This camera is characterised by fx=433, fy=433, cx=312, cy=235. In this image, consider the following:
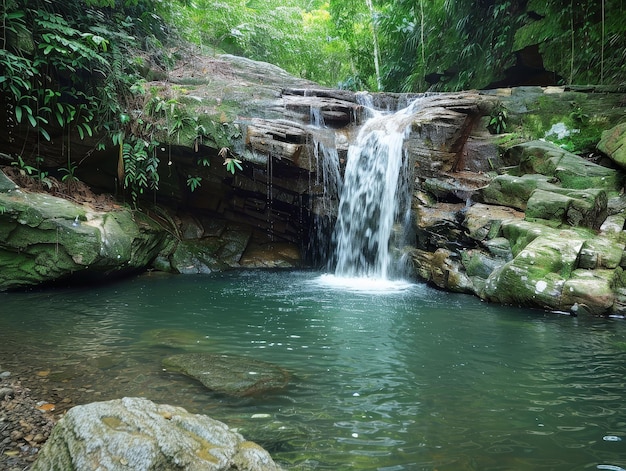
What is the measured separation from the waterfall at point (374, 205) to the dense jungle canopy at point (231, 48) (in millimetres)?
3217

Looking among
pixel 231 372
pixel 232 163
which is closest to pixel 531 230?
pixel 231 372

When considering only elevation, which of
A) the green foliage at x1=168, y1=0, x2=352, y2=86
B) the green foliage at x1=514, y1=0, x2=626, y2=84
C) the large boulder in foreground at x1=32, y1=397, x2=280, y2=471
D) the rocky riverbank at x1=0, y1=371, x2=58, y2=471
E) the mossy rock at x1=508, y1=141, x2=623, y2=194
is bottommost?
the rocky riverbank at x1=0, y1=371, x2=58, y2=471

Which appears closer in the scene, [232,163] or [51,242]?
[51,242]

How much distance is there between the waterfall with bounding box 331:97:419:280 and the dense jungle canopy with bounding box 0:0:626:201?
3.22m

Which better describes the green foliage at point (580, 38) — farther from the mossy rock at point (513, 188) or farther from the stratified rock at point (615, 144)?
the mossy rock at point (513, 188)

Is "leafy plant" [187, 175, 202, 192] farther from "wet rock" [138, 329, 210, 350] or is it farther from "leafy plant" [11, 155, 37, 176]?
"wet rock" [138, 329, 210, 350]

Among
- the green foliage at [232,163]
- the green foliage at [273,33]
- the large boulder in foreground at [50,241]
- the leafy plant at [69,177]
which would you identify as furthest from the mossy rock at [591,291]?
the green foliage at [273,33]

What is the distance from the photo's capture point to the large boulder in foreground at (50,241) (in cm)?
766

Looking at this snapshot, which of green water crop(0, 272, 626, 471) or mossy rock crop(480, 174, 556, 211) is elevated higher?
mossy rock crop(480, 174, 556, 211)

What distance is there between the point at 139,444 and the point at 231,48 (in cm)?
2093

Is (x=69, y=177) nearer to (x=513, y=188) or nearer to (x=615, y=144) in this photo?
(x=513, y=188)

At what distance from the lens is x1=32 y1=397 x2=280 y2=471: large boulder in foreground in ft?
5.87

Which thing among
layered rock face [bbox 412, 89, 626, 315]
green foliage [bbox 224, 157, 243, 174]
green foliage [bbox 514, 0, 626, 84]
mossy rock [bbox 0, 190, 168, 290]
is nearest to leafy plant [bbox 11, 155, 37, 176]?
mossy rock [bbox 0, 190, 168, 290]

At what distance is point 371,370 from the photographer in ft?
14.0
